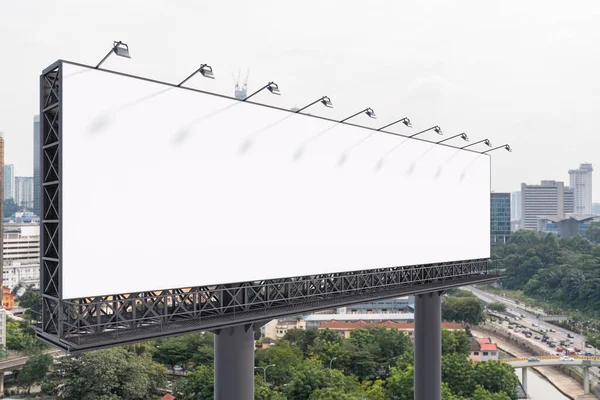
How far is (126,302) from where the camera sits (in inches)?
410

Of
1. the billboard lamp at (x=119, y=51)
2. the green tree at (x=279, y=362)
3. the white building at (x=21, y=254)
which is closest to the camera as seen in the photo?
the billboard lamp at (x=119, y=51)

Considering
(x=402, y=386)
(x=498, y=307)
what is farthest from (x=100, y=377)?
(x=498, y=307)

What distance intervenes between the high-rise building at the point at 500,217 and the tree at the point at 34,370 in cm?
8868

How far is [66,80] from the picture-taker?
30.8ft

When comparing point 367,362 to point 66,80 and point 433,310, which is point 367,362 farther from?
point 66,80

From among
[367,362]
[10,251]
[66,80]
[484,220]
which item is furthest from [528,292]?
[10,251]

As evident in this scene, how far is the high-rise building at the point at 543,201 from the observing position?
173 metres

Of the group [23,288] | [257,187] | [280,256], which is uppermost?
[257,187]

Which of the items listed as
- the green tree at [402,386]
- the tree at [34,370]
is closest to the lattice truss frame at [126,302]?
the green tree at [402,386]

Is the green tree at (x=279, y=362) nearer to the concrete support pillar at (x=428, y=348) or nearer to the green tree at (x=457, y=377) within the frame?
the green tree at (x=457, y=377)

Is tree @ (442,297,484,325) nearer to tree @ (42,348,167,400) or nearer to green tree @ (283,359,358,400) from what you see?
green tree @ (283,359,358,400)

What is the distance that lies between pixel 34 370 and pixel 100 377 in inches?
549

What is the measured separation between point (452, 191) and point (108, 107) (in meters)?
14.0

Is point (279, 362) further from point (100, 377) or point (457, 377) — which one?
point (457, 377)
